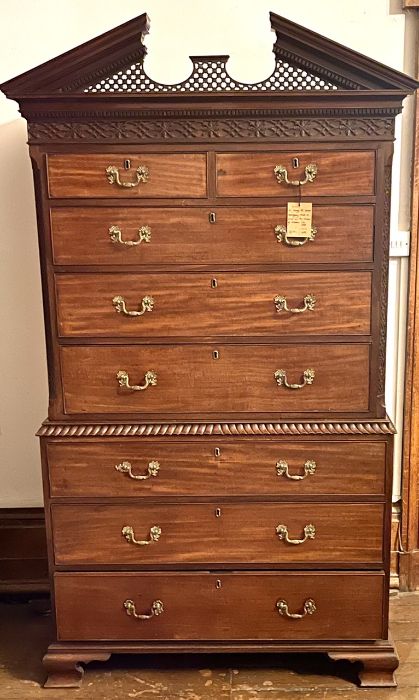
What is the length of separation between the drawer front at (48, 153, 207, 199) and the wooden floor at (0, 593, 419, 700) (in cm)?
151

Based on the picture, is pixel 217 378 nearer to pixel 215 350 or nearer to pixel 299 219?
pixel 215 350

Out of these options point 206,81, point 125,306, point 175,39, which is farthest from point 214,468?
point 175,39

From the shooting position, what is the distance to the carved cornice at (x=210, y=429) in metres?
2.04

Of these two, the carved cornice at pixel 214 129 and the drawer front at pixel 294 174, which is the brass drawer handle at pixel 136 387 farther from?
the carved cornice at pixel 214 129

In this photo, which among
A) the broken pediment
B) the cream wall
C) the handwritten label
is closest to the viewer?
the broken pediment

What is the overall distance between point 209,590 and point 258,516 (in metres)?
0.28

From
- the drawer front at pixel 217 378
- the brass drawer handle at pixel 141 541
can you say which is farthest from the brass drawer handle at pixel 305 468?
the brass drawer handle at pixel 141 541

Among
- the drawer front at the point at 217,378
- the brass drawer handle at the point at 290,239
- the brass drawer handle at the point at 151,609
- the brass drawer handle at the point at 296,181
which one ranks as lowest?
the brass drawer handle at the point at 151,609

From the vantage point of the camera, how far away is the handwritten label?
194 cm

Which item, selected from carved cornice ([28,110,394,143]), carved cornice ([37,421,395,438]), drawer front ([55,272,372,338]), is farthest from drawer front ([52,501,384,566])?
carved cornice ([28,110,394,143])

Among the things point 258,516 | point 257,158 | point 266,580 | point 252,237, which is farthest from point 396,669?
point 257,158

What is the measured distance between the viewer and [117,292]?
2.01m

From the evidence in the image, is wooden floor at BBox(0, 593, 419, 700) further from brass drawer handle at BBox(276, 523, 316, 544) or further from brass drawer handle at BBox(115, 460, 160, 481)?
brass drawer handle at BBox(115, 460, 160, 481)

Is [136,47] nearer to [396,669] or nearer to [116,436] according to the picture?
[116,436]
